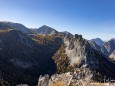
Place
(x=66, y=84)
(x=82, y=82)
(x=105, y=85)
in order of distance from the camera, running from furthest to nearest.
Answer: (x=66, y=84), (x=82, y=82), (x=105, y=85)

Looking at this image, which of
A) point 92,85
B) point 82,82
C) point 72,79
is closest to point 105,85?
point 92,85

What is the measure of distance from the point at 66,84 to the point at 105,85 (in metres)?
37.9

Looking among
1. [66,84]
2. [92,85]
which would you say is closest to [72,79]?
[66,84]

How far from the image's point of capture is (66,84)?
192500mm

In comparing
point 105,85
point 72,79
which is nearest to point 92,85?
point 105,85

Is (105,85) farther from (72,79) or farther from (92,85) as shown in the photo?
(72,79)

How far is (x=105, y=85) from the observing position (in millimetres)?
165375

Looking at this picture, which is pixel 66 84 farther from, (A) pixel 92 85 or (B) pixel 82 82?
(A) pixel 92 85

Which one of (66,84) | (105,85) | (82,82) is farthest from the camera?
(66,84)

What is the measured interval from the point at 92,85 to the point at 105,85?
9.09 metres

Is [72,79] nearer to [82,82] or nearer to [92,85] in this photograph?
[82,82]

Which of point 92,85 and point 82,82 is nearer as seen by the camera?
point 92,85

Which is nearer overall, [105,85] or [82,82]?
[105,85]

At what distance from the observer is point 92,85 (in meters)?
168
